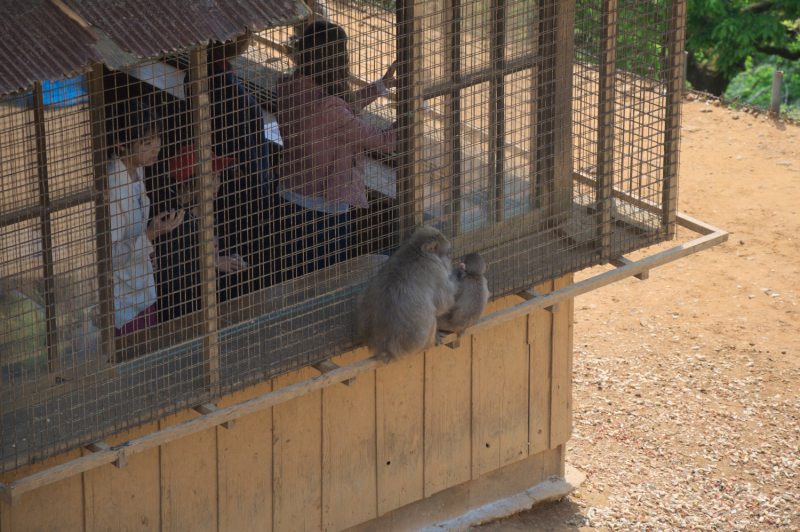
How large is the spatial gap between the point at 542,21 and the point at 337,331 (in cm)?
214

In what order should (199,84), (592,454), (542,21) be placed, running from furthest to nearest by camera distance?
(592,454), (542,21), (199,84)

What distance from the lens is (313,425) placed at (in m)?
5.36

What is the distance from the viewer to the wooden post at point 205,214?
3.86 metres

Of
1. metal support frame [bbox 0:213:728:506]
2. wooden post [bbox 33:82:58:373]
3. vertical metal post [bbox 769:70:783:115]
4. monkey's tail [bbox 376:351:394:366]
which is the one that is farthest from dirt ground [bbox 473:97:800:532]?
wooden post [bbox 33:82:58:373]

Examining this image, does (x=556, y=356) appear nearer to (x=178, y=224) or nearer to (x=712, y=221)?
(x=178, y=224)

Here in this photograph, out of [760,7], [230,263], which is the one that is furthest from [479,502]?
[760,7]

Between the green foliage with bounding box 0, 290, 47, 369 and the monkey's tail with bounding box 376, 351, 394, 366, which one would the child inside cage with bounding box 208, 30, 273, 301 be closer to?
the monkey's tail with bounding box 376, 351, 394, 366

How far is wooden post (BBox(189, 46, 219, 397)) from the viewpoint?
3.86 meters

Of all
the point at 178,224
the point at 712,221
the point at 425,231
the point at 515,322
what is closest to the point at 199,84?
the point at 178,224

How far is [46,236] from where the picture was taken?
3.76 m

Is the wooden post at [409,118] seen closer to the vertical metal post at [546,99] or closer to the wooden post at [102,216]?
the vertical metal post at [546,99]

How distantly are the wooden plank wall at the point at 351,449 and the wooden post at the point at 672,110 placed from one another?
867 mm

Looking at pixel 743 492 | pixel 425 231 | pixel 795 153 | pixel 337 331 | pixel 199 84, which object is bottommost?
pixel 743 492

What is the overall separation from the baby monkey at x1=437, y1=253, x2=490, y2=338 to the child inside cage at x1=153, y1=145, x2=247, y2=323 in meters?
1.17
